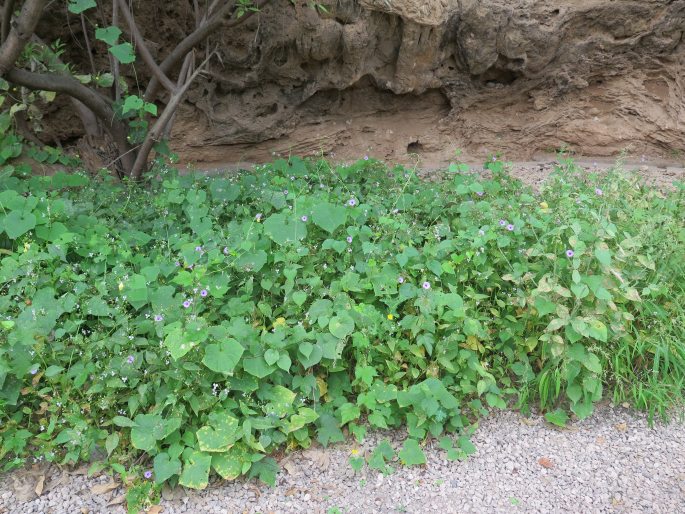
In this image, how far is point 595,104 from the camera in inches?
221

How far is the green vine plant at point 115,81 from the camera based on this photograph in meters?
3.97

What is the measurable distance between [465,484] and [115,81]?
3957 millimetres

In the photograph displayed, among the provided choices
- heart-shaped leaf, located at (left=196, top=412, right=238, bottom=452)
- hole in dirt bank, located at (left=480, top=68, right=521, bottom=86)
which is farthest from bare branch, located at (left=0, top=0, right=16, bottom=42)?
hole in dirt bank, located at (left=480, top=68, right=521, bottom=86)

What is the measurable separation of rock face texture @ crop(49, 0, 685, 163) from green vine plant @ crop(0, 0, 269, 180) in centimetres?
42

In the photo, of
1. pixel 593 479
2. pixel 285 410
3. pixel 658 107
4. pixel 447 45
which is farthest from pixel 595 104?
pixel 285 410

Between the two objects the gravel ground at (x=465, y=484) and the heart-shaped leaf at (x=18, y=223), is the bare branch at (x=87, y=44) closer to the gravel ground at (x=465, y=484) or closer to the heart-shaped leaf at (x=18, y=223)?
the heart-shaped leaf at (x=18, y=223)

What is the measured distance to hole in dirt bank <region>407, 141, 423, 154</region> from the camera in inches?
223

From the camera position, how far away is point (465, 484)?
7.78 ft

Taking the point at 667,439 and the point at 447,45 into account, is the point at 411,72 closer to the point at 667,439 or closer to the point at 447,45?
the point at 447,45

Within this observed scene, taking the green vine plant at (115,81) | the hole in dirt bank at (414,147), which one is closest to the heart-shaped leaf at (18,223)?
the green vine plant at (115,81)

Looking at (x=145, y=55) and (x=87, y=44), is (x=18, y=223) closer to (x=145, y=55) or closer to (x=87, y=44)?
(x=145, y=55)

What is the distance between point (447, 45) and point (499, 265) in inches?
117

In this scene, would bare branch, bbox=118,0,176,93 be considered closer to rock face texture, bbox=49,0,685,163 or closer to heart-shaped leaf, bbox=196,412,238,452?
rock face texture, bbox=49,0,685,163

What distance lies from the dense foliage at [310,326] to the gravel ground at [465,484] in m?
0.09
